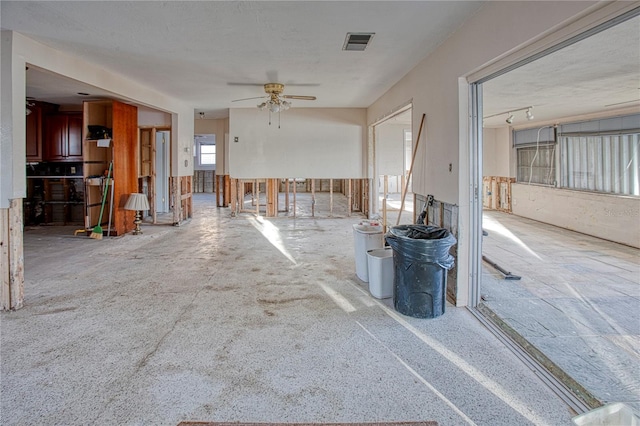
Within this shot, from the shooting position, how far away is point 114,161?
6598 millimetres

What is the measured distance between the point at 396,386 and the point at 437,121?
282cm

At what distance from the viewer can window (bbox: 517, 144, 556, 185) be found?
8.41 m

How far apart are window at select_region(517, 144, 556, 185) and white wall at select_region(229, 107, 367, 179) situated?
409cm

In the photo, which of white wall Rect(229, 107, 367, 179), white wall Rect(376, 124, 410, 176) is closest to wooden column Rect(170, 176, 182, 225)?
white wall Rect(229, 107, 367, 179)

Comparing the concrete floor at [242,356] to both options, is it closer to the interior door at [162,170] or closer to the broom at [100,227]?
the broom at [100,227]

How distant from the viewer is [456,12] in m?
3.18

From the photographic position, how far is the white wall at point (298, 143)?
29.1 ft

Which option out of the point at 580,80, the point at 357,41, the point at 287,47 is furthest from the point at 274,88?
the point at 580,80

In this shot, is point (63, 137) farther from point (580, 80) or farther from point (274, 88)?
point (580, 80)

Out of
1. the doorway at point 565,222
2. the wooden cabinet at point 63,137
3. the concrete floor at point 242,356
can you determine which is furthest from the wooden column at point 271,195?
the doorway at point 565,222

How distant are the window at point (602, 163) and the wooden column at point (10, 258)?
8.48 m

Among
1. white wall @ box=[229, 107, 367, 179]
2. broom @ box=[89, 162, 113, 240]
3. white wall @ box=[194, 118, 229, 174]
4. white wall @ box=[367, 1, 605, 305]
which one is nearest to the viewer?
white wall @ box=[367, 1, 605, 305]

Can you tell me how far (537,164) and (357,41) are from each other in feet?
22.8

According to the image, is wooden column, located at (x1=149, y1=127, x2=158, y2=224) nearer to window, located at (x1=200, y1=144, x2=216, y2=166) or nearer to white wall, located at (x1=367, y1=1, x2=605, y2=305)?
white wall, located at (x1=367, y1=1, x2=605, y2=305)
